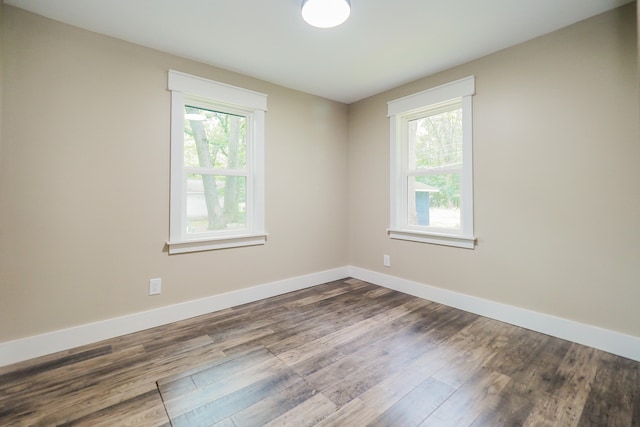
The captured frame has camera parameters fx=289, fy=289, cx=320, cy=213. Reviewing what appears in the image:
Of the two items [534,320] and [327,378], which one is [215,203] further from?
[534,320]

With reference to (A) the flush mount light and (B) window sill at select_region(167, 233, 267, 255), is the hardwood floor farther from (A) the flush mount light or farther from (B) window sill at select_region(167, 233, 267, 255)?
(A) the flush mount light

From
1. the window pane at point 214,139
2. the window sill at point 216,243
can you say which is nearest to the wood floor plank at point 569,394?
the window sill at point 216,243

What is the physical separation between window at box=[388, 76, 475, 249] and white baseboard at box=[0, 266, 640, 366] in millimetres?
577

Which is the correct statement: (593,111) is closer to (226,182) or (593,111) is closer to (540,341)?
(540,341)

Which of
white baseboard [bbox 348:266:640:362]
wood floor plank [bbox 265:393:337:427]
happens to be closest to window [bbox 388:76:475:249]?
white baseboard [bbox 348:266:640:362]

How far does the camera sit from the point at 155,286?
249 centimetres

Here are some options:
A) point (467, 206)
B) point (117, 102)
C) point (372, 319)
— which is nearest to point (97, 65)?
point (117, 102)

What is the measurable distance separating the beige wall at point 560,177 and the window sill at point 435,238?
7 centimetres

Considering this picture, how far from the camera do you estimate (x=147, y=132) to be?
2438 mm

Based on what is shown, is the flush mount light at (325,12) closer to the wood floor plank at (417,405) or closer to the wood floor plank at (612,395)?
the wood floor plank at (417,405)

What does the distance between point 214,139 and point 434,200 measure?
2.41m

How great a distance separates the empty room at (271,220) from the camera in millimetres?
1665

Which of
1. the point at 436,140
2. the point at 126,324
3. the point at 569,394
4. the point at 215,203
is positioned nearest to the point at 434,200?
the point at 436,140

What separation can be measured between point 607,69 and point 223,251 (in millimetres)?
3408
